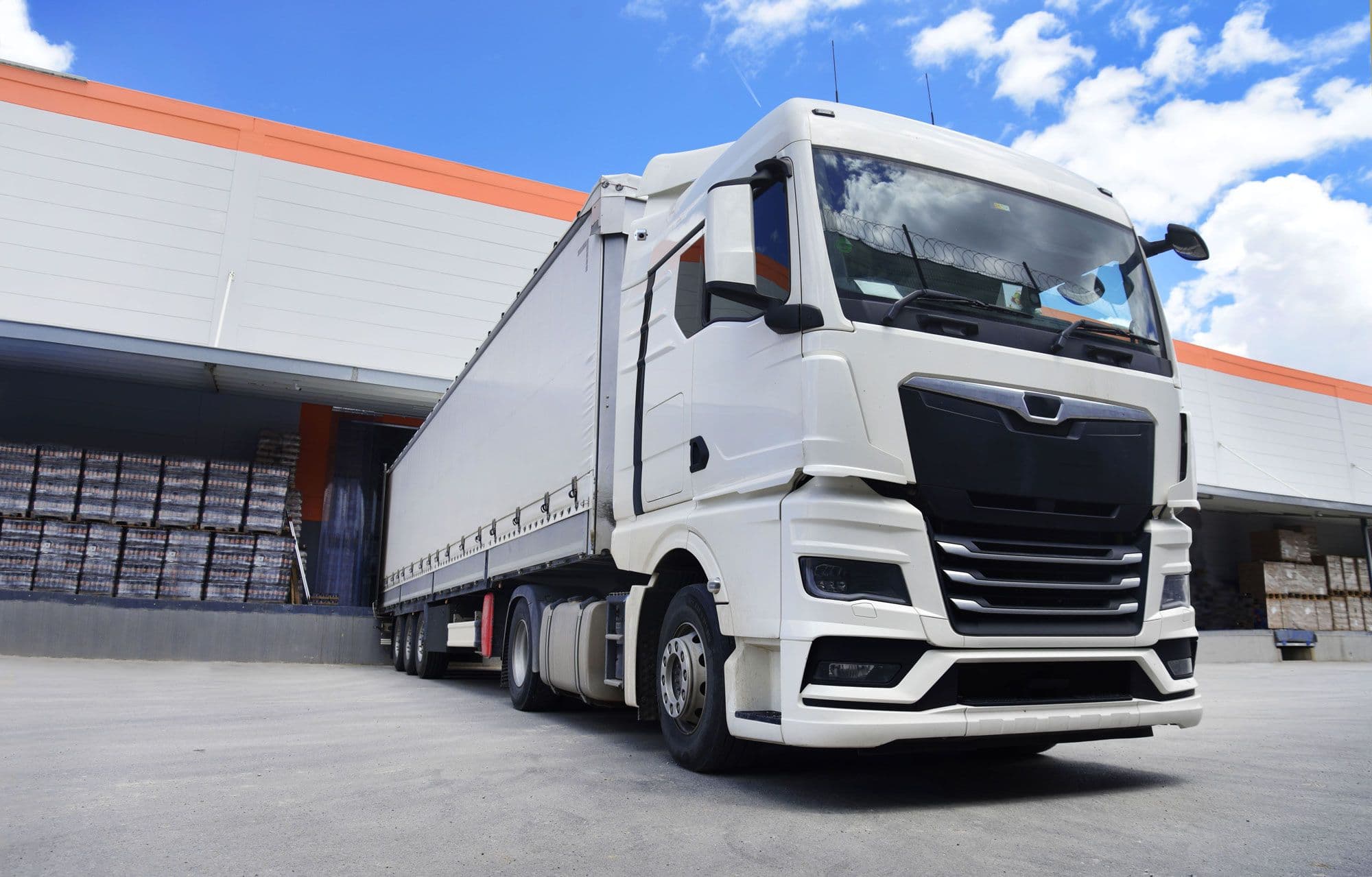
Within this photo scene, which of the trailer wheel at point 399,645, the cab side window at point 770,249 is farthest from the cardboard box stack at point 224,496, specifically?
the cab side window at point 770,249

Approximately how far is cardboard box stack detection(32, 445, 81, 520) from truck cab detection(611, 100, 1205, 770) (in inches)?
561

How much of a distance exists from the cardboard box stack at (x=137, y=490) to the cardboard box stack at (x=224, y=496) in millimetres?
783

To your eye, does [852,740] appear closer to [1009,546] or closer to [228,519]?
[1009,546]

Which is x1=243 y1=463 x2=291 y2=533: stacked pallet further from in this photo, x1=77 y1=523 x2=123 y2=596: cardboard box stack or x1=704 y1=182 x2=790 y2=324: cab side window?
x1=704 y1=182 x2=790 y2=324: cab side window

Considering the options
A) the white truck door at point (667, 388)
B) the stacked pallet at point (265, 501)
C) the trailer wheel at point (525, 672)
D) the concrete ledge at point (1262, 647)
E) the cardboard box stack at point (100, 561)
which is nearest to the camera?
the white truck door at point (667, 388)

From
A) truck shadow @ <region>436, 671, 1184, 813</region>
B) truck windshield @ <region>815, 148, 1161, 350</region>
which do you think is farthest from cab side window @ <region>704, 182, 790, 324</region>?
truck shadow @ <region>436, 671, 1184, 813</region>

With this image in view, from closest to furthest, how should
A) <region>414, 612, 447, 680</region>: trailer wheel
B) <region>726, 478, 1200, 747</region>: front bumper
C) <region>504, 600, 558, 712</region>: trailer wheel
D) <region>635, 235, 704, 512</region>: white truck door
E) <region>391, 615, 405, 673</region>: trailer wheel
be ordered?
<region>726, 478, 1200, 747</region>: front bumper
<region>635, 235, 704, 512</region>: white truck door
<region>504, 600, 558, 712</region>: trailer wheel
<region>414, 612, 447, 680</region>: trailer wheel
<region>391, 615, 405, 673</region>: trailer wheel

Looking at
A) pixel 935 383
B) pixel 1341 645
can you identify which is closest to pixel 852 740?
Result: pixel 935 383

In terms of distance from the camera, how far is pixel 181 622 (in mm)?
15125

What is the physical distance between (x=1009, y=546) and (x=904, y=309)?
1088mm

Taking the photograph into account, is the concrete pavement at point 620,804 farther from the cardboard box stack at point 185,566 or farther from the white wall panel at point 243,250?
the white wall panel at point 243,250

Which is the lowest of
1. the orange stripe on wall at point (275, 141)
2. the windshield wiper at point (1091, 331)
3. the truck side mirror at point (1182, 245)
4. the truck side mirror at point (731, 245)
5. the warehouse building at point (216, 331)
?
the windshield wiper at point (1091, 331)

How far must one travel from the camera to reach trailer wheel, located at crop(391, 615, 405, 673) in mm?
14297

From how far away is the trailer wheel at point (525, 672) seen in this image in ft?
24.8
